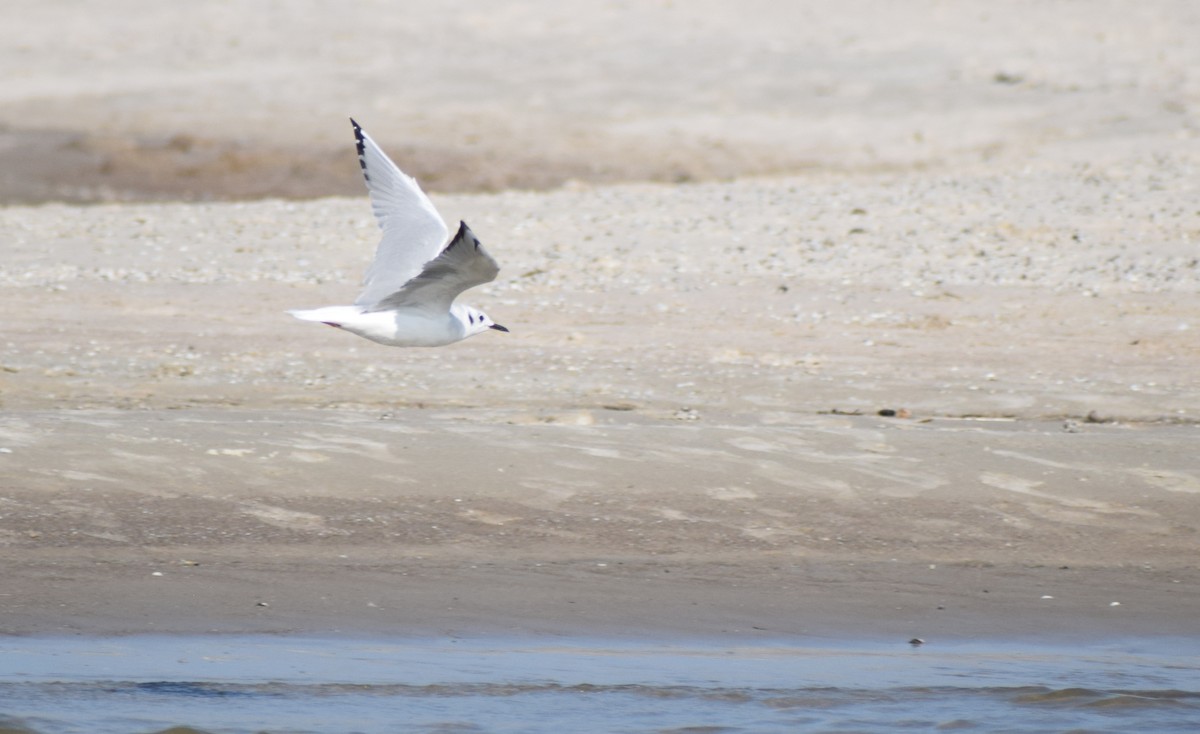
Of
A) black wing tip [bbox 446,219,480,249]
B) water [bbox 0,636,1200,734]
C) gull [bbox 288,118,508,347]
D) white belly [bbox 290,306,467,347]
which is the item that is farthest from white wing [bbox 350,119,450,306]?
water [bbox 0,636,1200,734]

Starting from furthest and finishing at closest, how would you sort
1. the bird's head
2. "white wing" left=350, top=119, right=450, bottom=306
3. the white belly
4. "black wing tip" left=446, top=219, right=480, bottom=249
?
the bird's head < "white wing" left=350, top=119, right=450, bottom=306 < the white belly < "black wing tip" left=446, top=219, right=480, bottom=249

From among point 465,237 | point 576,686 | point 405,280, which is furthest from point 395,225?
point 576,686

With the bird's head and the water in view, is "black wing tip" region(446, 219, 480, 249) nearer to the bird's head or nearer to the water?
the bird's head

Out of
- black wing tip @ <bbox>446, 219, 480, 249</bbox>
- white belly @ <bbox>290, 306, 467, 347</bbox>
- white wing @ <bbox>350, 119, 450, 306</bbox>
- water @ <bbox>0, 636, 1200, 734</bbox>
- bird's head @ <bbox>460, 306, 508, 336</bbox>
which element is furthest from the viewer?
bird's head @ <bbox>460, 306, 508, 336</bbox>

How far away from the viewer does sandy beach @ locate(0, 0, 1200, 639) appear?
6.11 meters

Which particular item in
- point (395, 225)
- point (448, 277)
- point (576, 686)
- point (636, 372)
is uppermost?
point (395, 225)

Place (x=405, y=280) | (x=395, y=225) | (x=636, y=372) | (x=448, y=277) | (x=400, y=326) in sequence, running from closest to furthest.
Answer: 1. (x=448, y=277)
2. (x=400, y=326)
3. (x=405, y=280)
4. (x=395, y=225)
5. (x=636, y=372)

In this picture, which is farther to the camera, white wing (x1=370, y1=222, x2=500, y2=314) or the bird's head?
the bird's head

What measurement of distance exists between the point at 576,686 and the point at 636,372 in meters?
3.69

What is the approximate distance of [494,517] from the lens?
661 centimetres

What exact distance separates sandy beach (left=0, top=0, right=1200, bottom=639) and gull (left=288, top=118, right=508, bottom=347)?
0.52 metres

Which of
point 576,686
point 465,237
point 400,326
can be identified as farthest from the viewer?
point 400,326

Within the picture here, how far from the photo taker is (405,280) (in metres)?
7.11

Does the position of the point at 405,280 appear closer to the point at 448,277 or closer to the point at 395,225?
the point at 395,225
